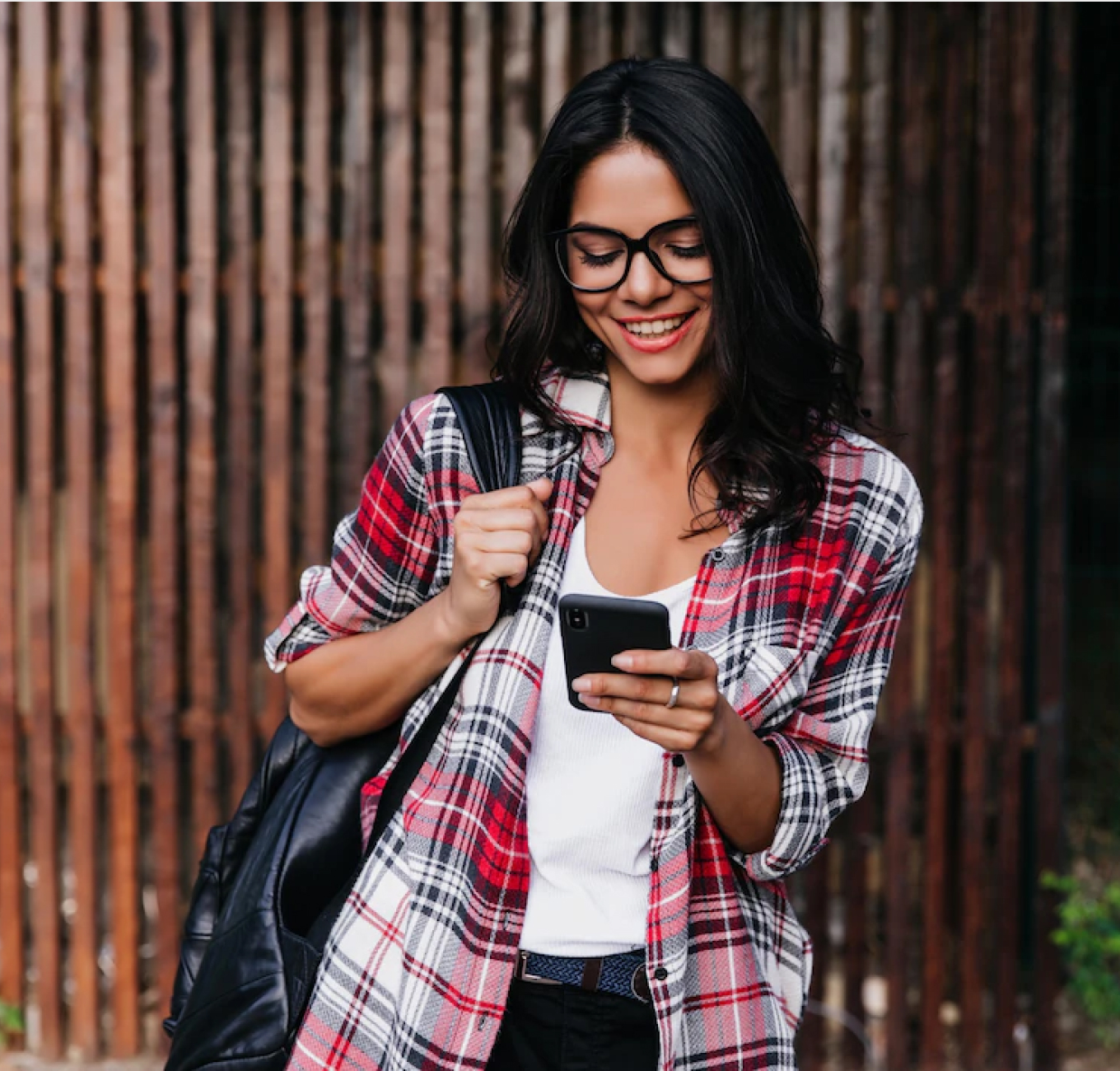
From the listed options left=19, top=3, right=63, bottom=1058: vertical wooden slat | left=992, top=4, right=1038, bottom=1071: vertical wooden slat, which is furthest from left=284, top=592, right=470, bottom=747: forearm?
left=992, top=4, right=1038, bottom=1071: vertical wooden slat

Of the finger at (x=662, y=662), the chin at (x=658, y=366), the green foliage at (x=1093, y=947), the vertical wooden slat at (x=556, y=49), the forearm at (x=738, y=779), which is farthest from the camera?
the green foliage at (x=1093, y=947)

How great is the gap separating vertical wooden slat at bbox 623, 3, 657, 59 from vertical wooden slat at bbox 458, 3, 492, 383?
0.68ft

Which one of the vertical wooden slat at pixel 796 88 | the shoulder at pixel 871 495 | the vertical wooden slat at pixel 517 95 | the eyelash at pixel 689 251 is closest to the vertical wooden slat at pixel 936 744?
the vertical wooden slat at pixel 796 88

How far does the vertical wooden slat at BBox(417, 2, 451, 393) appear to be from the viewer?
140 inches

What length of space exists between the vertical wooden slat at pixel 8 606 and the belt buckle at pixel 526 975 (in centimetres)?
258

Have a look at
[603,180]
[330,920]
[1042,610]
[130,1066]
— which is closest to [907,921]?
[1042,610]

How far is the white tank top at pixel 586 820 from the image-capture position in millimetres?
1613

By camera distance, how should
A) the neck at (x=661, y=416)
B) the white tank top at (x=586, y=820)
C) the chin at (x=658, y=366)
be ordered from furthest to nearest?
the neck at (x=661, y=416) → the chin at (x=658, y=366) → the white tank top at (x=586, y=820)

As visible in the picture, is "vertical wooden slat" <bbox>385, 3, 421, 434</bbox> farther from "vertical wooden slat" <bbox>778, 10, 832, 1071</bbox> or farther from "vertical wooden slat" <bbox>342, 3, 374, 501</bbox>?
"vertical wooden slat" <bbox>778, 10, 832, 1071</bbox>

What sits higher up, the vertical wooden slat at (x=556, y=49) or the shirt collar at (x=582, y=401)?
the vertical wooden slat at (x=556, y=49)

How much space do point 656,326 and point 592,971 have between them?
0.81 metres

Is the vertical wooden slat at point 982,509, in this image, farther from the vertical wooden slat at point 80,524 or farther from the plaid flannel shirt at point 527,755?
the vertical wooden slat at point 80,524

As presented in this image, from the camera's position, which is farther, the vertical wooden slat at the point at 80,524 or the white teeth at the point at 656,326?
the vertical wooden slat at the point at 80,524

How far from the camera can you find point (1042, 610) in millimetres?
3738
